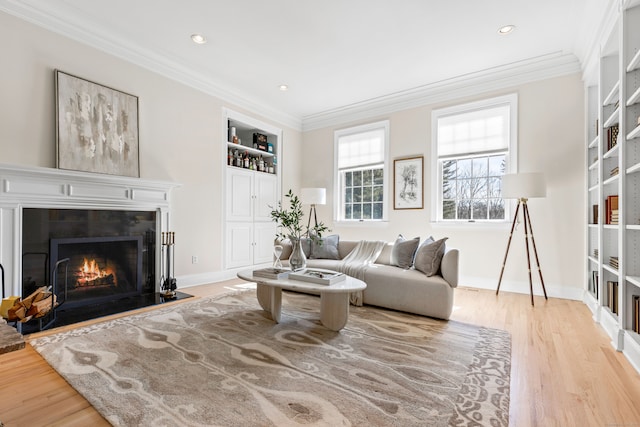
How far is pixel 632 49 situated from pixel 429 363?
2.72 metres

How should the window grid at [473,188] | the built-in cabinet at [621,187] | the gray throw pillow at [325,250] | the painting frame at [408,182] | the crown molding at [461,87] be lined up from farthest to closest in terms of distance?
the painting frame at [408,182] → the window grid at [473,188] → the gray throw pillow at [325,250] → the crown molding at [461,87] → the built-in cabinet at [621,187]

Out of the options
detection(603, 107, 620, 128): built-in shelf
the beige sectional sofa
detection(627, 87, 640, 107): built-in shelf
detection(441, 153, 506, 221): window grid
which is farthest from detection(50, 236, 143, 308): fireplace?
detection(603, 107, 620, 128): built-in shelf

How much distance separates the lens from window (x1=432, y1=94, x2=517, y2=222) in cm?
426

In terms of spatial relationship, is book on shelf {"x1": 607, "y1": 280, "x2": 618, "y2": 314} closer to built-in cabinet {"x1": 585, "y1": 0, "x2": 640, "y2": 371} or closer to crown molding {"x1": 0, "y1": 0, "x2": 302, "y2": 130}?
built-in cabinet {"x1": 585, "y1": 0, "x2": 640, "y2": 371}

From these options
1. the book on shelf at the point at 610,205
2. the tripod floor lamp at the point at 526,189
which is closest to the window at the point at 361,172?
the tripod floor lamp at the point at 526,189

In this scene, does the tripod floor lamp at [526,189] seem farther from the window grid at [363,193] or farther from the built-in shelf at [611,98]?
the window grid at [363,193]

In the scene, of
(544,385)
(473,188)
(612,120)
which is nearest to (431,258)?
(544,385)

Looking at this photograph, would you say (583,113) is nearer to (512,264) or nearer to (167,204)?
(512,264)

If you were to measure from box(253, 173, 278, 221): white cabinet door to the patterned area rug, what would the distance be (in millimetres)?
2678

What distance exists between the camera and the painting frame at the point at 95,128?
10.2ft

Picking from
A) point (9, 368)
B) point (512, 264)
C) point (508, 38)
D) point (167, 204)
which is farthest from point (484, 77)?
point (9, 368)

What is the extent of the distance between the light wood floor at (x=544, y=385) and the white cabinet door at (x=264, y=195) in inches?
139

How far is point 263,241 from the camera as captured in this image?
5504mm

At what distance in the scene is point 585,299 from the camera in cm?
356
